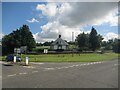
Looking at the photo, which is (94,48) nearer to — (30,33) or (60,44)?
(60,44)

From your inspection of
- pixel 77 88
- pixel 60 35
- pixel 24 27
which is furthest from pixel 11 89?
pixel 60 35

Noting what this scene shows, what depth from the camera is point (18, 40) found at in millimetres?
98625

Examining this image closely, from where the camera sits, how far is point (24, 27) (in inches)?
4225

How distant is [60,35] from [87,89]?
105m

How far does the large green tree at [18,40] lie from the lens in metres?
97.1

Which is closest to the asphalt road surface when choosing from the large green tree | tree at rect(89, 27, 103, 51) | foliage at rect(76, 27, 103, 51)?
the large green tree

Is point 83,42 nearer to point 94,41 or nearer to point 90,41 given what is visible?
point 90,41

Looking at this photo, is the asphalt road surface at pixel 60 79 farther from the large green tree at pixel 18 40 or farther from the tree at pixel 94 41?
the tree at pixel 94 41

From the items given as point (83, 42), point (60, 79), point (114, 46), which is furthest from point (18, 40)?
point (60, 79)

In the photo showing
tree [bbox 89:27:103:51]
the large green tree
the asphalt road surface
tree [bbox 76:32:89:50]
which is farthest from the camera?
tree [bbox 76:32:89:50]

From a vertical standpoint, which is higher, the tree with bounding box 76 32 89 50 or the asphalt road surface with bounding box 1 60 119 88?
the tree with bounding box 76 32 89 50

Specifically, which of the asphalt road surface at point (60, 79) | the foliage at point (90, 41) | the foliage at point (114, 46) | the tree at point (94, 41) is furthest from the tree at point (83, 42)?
the asphalt road surface at point (60, 79)

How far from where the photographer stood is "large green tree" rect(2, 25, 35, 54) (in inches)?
3824

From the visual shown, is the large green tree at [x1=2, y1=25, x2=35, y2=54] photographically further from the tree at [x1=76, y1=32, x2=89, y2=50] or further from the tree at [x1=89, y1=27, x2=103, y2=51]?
the tree at [x1=89, y1=27, x2=103, y2=51]
